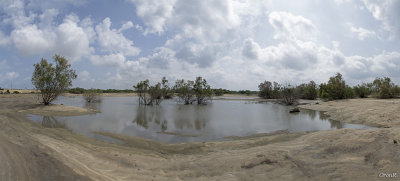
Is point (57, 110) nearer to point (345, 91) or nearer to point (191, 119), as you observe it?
point (191, 119)

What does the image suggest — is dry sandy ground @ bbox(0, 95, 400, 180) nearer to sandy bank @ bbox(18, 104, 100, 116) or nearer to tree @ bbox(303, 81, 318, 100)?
sandy bank @ bbox(18, 104, 100, 116)

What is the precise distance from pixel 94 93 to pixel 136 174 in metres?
45.1

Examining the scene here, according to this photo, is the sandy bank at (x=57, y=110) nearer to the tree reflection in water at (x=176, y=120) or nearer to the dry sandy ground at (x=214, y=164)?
the tree reflection in water at (x=176, y=120)

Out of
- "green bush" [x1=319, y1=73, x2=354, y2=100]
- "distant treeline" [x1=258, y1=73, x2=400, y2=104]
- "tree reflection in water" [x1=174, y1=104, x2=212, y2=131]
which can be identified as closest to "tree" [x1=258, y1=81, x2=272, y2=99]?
"distant treeline" [x1=258, y1=73, x2=400, y2=104]

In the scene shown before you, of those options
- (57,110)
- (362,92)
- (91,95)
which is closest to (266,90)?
(362,92)

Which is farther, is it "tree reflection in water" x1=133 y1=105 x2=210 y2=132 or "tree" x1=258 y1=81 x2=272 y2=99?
"tree" x1=258 y1=81 x2=272 y2=99

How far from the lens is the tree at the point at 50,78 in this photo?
91.1 ft

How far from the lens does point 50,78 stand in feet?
92.5

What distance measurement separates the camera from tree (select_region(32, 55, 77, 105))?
1094 inches

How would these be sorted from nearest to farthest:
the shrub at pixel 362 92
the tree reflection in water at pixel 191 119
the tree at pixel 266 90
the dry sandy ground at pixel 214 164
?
the dry sandy ground at pixel 214 164
the tree reflection in water at pixel 191 119
the shrub at pixel 362 92
the tree at pixel 266 90

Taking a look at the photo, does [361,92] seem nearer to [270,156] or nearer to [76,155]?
[270,156]

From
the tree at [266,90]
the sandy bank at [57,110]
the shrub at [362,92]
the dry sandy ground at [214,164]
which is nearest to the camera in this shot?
the dry sandy ground at [214,164]

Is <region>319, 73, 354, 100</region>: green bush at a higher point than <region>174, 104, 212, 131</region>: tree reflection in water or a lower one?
higher

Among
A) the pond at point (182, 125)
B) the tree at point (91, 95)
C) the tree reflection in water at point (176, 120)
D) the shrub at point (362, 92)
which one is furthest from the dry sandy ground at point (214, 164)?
the shrub at point (362, 92)
